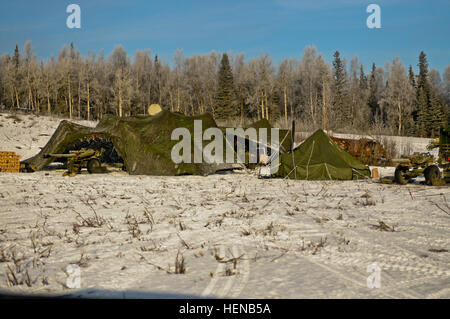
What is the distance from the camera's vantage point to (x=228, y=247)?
4129mm

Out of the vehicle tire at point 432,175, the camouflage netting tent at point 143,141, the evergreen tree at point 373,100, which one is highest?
the evergreen tree at point 373,100

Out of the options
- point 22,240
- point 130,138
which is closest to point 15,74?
point 130,138

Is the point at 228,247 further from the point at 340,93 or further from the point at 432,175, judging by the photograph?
the point at 340,93

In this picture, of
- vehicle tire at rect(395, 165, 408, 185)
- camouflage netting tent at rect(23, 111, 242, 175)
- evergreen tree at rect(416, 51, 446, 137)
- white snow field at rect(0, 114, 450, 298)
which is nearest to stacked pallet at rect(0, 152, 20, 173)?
camouflage netting tent at rect(23, 111, 242, 175)

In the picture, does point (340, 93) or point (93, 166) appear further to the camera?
point (340, 93)

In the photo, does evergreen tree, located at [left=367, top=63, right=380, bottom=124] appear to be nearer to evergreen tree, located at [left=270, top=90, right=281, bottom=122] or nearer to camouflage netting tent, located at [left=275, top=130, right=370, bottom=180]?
evergreen tree, located at [left=270, top=90, right=281, bottom=122]

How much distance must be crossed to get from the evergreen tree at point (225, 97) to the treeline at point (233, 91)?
17 cm

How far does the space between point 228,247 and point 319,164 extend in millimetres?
8980

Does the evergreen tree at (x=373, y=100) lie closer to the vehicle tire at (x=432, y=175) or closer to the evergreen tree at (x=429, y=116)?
the evergreen tree at (x=429, y=116)

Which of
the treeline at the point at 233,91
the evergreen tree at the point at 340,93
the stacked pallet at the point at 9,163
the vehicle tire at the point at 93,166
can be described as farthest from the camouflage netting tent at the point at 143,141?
the evergreen tree at the point at 340,93

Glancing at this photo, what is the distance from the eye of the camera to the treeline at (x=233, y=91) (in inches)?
2106

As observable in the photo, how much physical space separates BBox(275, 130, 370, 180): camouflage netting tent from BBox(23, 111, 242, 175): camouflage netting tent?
2297mm

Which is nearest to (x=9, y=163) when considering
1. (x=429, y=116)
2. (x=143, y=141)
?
(x=143, y=141)

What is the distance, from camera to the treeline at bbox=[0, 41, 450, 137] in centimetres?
5350
